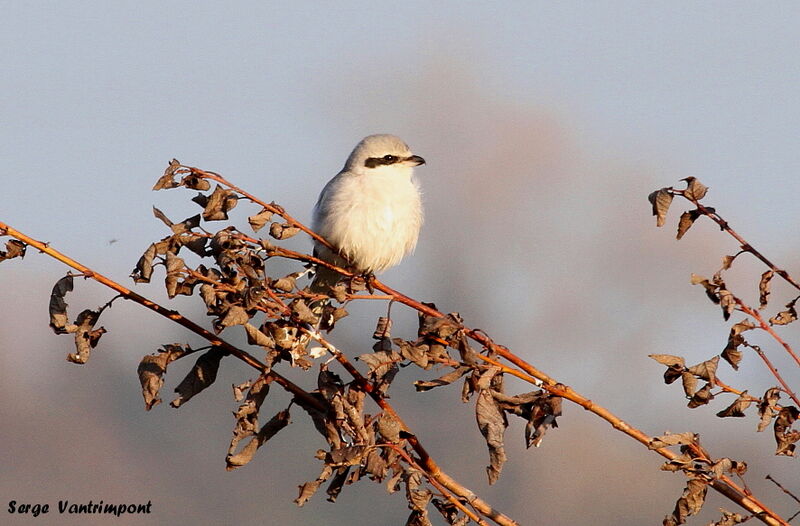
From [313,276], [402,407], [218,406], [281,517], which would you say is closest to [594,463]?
[402,407]

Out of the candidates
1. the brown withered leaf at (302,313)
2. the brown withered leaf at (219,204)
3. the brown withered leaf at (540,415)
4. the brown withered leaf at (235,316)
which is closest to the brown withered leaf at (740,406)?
the brown withered leaf at (540,415)

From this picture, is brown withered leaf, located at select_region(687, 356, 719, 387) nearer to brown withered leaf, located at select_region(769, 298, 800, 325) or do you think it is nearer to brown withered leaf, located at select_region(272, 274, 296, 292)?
brown withered leaf, located at select_region(769, 298, 800, 325)

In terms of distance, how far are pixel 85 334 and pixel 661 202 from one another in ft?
5.52

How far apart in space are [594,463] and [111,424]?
Answer: 63.0ft

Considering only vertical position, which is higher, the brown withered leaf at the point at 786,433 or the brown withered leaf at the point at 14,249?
the brown withered leaf at the point at 786,433

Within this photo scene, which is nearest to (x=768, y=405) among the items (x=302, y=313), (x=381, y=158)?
(x=302, y=313)

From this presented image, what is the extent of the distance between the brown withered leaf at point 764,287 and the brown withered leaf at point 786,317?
0.05m

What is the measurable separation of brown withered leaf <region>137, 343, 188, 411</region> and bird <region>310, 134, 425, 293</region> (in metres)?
1.97

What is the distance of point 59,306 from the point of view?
3.24 metres

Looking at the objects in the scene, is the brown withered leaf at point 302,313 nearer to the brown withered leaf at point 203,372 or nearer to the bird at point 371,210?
the brown withered leaf at point 203,372

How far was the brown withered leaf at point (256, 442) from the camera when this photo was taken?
3.20 m

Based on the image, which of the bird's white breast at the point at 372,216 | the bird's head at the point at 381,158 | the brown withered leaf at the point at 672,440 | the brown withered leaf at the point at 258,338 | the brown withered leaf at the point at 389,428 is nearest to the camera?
the brown withered leaf at the point at 672,440

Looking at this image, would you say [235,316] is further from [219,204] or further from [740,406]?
[740,406]

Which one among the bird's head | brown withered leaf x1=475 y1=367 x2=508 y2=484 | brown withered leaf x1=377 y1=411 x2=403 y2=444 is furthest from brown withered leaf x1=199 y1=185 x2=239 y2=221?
the bird's head
